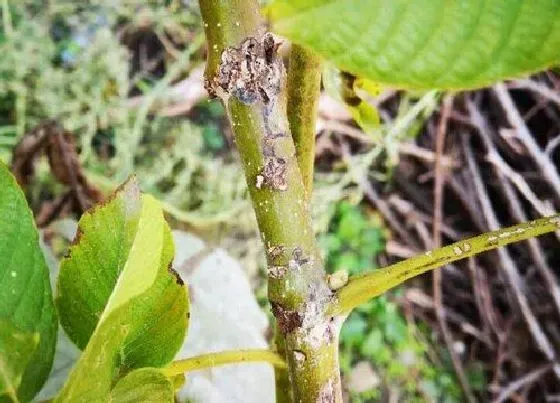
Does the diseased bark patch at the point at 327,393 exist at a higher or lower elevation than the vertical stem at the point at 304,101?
lower

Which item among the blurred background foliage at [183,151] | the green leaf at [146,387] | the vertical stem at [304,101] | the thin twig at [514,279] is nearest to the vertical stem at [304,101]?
the vertical stem at [304,101]

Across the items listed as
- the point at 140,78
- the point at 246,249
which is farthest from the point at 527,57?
the point at 140,78

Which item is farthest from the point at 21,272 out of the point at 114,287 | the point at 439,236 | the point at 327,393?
the point at 439,236

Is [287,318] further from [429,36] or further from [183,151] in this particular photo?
[183,151]

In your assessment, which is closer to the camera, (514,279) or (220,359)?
(220,359)

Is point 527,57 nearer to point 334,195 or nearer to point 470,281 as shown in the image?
point 334,195

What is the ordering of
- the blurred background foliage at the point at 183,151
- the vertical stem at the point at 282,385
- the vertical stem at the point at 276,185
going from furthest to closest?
the blurred background foliage at the point at 183,151 < the vertical stem at the point at 282,385 < the vertical stem at the point at 276,185

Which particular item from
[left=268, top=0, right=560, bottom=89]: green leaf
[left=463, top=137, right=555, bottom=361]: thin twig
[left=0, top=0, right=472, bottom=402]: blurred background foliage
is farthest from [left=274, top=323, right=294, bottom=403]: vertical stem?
[left=463, top=137, right=555, bottom=361]: thin twig

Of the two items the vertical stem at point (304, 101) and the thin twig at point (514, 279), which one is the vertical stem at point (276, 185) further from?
the thin twig at point (514, 279)
